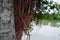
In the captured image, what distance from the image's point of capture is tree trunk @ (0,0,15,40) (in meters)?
1.02

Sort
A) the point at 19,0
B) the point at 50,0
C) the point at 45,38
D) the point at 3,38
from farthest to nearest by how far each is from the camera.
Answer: the point at 45,38
the point at 50,0
the point at 19,0
the point at 3,38

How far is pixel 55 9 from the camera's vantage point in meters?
2.27

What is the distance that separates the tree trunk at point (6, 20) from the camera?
3.35ft

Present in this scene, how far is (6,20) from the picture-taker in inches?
40.7

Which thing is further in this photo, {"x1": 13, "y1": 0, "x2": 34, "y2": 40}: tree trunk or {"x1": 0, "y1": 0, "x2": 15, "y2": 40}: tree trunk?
{"x1": 13, "y1": 0, "x2": 34, "y2": 40}: tree trunk

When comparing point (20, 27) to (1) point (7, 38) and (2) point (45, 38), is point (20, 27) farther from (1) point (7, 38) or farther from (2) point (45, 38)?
(2) point (45, 38)

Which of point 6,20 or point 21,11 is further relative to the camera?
point 21,11

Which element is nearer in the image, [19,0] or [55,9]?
[19,0]

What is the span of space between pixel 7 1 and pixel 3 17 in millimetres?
93

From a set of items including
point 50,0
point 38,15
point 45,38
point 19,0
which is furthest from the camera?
point 45,38

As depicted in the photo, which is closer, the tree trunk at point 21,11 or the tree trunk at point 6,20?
the tree trunk at point 6,20

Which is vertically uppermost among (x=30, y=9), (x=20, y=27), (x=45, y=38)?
(x=30, y=9)

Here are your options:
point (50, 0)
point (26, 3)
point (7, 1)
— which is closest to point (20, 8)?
point (26, 3)

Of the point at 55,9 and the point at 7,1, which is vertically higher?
the point at 7,1
